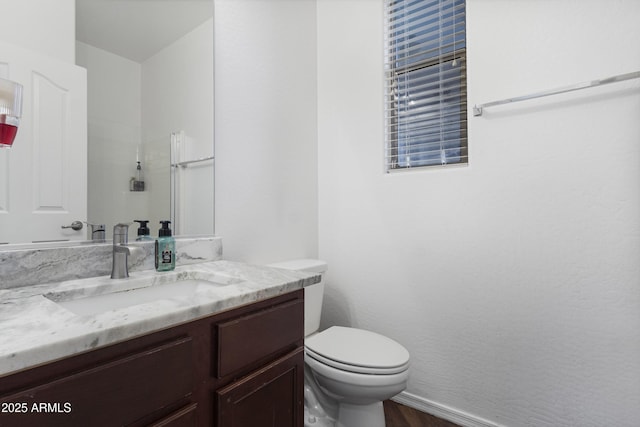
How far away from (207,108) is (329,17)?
1.10 meters

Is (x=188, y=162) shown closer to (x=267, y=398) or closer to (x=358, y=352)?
(x=267, y=398)

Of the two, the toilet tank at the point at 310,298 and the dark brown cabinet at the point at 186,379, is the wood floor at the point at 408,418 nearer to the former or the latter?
A: the toilet tank at the point at 310,298

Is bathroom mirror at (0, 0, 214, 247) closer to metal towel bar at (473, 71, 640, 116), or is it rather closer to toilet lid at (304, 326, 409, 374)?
toilet lid at (304, 326, 409, 374)

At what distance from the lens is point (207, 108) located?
1.42 meters

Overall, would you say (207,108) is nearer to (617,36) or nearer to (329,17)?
(329,17)

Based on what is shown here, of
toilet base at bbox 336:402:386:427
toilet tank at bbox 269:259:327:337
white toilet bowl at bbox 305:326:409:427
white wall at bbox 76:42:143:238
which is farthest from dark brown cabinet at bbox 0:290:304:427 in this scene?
white wall at bbox 76:42:143:238

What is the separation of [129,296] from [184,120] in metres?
0.75

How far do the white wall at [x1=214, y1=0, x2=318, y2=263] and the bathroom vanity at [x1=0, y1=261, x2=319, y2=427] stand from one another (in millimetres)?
582

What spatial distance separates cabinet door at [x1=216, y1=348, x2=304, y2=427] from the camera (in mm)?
768

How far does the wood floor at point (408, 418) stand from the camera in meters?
1.50

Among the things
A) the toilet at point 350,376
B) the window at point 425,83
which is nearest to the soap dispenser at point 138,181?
the toilet at point 350,376

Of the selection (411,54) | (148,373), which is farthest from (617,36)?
(148,373)

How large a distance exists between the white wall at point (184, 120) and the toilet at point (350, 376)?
22.8 inches

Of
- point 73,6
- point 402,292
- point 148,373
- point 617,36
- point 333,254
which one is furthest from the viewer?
point 333,254
